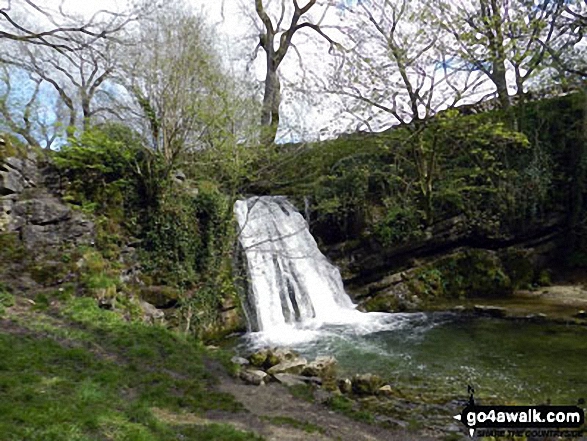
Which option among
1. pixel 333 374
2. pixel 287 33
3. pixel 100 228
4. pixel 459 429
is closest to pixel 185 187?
pixel 100 228

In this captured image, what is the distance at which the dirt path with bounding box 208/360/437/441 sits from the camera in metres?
4.32

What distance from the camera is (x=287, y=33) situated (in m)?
18.6

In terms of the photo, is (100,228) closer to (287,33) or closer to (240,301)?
(240,301)

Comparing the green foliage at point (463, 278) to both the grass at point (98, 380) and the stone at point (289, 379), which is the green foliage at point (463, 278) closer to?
the stone at point (289, 379)

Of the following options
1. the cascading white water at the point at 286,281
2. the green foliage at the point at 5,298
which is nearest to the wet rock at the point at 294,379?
the cascading white water at the point at 286,281

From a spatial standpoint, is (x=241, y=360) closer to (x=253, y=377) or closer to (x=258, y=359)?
(x=258, y=359)

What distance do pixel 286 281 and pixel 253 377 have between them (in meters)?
5.33

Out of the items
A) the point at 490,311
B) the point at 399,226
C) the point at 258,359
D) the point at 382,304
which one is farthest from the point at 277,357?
the point at 399,226

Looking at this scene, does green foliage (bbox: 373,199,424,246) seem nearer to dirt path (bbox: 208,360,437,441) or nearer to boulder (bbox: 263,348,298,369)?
boulder (bbox: 263,348,298,369)

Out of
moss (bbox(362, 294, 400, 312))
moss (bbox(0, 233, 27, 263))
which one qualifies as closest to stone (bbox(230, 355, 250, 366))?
moss (bbox(0, 233, 27, 263))

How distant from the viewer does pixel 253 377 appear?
6191mm

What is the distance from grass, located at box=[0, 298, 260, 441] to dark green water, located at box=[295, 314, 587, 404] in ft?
10.3

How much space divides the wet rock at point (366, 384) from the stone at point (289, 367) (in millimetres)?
1160

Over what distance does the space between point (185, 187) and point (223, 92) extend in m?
A: 3.09
